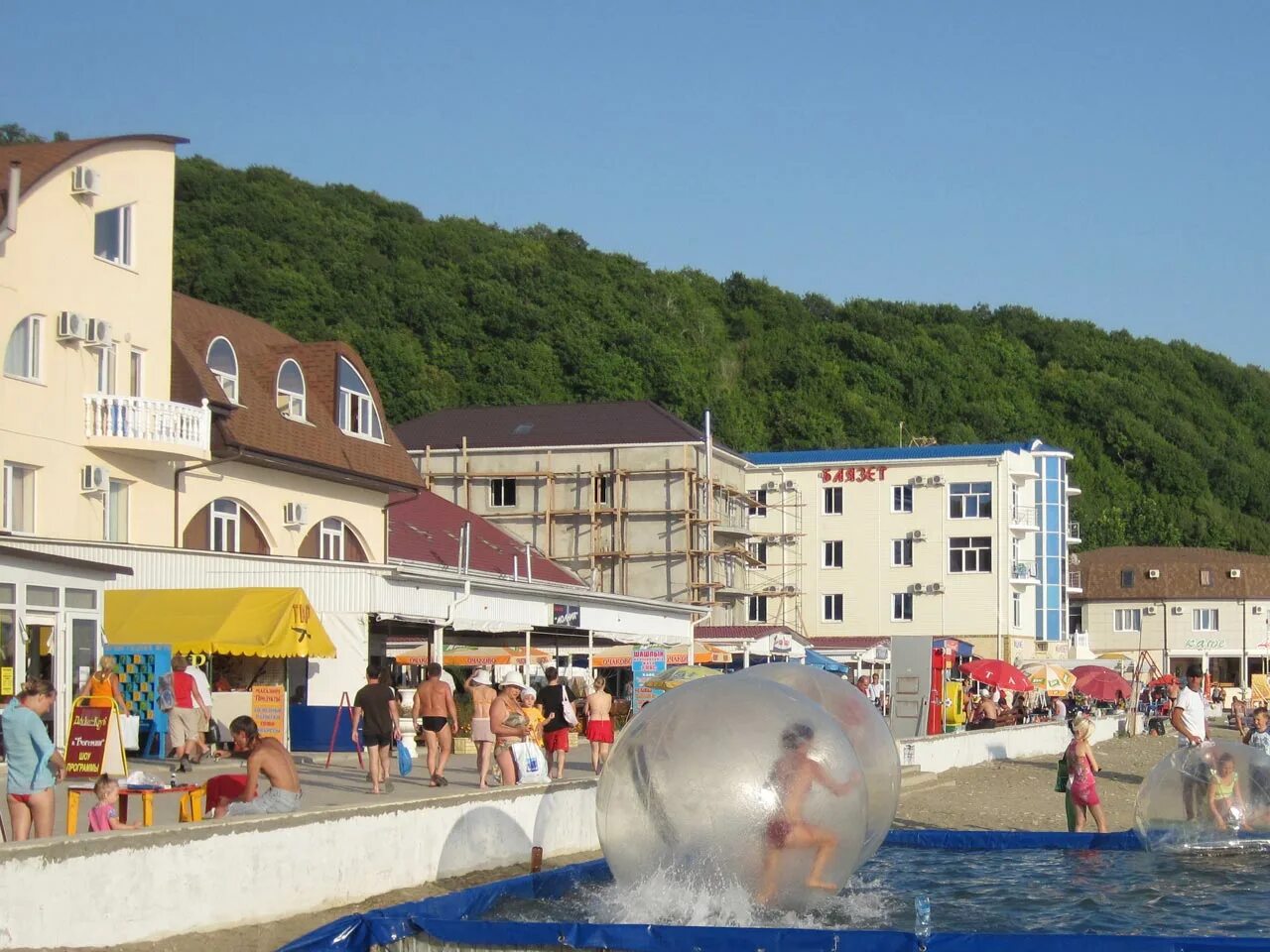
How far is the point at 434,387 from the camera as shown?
9381 cm

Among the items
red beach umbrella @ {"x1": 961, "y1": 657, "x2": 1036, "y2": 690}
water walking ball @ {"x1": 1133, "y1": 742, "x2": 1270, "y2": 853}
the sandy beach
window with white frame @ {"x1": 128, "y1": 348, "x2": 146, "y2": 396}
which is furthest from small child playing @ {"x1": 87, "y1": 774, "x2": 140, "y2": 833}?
red beach umbrella @ {"x1": 961, "y1": 657, "x2": 1036, "y2": 690}

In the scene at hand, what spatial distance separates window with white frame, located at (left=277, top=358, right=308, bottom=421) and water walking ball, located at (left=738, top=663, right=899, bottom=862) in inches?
827

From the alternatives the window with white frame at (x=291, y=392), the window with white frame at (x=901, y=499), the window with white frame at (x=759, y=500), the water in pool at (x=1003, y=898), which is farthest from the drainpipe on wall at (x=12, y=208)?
the window with white frame at (x=901, y=499)

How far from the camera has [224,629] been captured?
83.8ft

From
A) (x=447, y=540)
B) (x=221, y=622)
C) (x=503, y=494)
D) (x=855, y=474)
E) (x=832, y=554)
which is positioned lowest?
(x=221, y=622)

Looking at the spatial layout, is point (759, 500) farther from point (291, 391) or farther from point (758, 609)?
point (291, 391)

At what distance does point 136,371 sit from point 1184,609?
2861 inches

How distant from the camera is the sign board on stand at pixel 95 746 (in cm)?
1575

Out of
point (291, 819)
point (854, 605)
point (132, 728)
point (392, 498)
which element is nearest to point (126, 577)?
point (132, 728)

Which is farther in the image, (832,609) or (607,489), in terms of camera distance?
(832,609)

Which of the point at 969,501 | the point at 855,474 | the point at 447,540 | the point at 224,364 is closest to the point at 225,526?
the point at 224,364

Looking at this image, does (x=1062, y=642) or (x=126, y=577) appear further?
(x=1062, y=642)

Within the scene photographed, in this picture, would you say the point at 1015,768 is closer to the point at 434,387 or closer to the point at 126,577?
the point at 126,577

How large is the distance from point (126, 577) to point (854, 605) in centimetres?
5321
